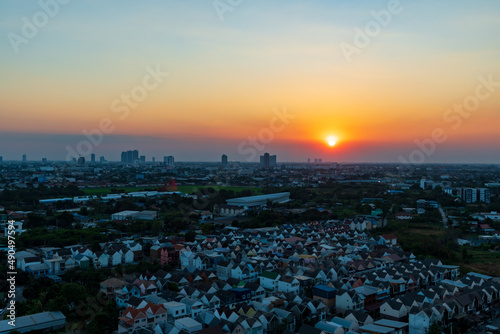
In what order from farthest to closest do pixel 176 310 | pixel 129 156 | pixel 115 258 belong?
pixel 129 156 < pixel 115 258 < pixel 176 310

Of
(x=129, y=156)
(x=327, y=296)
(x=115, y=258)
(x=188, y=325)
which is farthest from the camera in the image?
(x=129, y=156)

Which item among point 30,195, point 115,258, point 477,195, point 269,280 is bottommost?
point 115,258

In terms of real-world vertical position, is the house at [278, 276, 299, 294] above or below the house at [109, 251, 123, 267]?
above

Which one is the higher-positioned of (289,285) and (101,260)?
(289,285)

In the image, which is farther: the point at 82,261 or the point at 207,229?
the point at 207,229

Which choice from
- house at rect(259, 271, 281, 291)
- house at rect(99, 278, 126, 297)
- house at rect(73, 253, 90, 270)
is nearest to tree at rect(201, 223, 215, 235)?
house at rect(73, 253, 90, 270)

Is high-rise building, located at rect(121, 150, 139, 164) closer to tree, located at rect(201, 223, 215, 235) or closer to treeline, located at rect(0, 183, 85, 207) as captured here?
treeline, located at rect(0, 183, 85, 207)

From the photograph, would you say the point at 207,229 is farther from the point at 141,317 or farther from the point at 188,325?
the point at 188,325

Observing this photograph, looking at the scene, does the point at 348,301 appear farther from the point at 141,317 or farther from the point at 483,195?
the point at 483,195

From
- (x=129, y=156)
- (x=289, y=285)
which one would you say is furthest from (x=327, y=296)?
(x=129, y=156)

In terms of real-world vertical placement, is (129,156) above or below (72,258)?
above

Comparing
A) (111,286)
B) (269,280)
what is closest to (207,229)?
(269,280)
